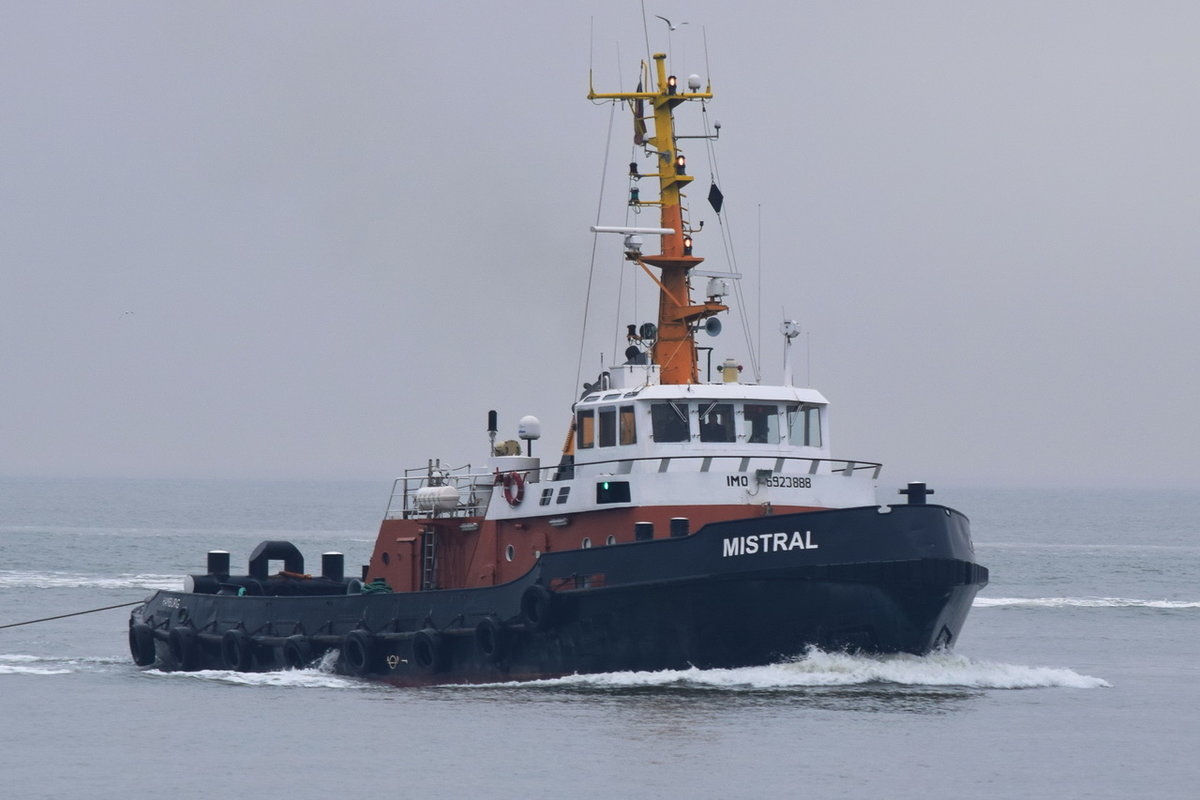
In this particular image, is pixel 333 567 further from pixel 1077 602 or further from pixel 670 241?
pixel 1077 602

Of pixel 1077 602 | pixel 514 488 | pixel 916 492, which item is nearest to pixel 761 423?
pixel 916 492

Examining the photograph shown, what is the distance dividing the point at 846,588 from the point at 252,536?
159 feet

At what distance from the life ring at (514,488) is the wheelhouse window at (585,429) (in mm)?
844

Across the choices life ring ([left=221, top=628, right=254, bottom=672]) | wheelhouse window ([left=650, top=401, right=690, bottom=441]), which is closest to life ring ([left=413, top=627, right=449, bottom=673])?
life ring ([left=221, top=628, right=254, bottom=672])

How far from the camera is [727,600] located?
66.7 ft

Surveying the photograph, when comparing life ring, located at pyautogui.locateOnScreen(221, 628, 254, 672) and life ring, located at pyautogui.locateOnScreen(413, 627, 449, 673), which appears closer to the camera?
life ring, located at pyautogui.locateOnScreen(413, 627, 449, 673)

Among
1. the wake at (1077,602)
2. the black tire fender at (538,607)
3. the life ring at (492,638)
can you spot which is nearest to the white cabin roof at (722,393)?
the black tire fender at (538,607)

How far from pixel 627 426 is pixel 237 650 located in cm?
676

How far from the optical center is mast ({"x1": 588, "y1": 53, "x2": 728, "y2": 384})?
23.6 m

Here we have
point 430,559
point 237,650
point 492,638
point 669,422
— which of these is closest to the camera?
point 492,638

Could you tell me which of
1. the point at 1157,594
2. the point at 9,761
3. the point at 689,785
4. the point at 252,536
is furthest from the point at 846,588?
the point at 252,536

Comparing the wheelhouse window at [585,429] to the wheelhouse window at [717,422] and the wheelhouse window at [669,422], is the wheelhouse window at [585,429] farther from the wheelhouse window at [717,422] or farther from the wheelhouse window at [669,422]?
the wheelhouse window at [717,422]

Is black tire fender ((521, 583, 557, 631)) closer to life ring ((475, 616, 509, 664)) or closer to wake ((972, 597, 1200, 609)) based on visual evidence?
life ring ((475, 616, 509, 664))

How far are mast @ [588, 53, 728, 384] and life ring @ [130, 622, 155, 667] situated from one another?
29.4ft
